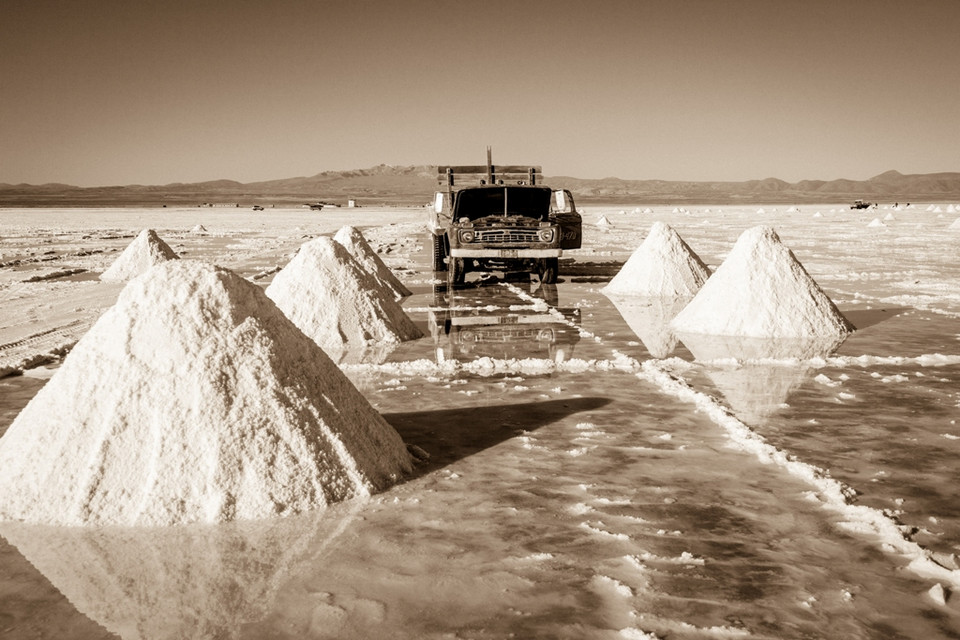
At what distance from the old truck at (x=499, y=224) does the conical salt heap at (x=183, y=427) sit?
876 centimetres

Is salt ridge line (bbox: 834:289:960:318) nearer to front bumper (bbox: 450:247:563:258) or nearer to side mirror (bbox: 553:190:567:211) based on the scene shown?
front bumper (bbox: 450:247:563:258)

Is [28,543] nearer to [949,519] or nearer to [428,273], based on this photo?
[949,519]

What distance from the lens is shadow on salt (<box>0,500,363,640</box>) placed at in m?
2.86

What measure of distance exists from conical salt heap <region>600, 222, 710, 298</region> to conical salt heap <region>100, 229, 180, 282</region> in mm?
7591

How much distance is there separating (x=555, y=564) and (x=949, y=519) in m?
1.89

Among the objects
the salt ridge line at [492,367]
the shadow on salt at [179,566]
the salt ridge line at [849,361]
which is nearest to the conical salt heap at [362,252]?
the salt ridge line at [492,367]

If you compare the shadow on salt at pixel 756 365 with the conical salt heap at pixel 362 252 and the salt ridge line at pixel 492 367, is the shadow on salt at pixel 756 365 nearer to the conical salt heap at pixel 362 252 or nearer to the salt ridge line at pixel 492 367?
the salt ridge line at pixel 492 367

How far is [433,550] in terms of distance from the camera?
339cm

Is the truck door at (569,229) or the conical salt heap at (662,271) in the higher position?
the truck door at (569,229)

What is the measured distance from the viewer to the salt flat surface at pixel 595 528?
2.86 m

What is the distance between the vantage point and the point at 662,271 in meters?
12.1

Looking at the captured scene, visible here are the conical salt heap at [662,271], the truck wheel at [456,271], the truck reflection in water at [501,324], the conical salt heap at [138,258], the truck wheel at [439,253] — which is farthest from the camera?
the truck wheel at [439,253]

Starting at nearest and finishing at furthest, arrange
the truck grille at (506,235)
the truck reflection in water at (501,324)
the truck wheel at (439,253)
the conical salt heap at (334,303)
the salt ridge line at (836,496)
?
the salt ridge line at (836,496)
the truck reflection in water at (501,324)
the conical salt heap at (334,303)
the truck grille at (506,235)
the truck wheel at (439,253)

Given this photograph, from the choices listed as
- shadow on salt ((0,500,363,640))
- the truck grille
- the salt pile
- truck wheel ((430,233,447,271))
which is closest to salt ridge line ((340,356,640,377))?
the salt pile
